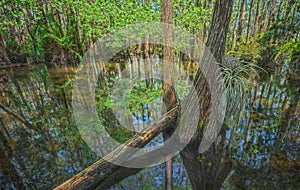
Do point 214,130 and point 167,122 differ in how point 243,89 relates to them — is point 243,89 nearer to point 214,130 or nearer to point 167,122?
point 214,130

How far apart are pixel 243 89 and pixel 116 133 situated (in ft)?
7.52

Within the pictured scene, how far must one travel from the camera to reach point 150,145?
2.92 metres

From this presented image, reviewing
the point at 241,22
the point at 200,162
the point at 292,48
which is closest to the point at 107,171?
the point at 200,162

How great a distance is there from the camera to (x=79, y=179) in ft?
6.39

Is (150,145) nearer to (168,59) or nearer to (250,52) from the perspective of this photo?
(168,59)

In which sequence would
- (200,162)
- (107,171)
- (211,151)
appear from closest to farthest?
(107,171), (200,162), (211,151)

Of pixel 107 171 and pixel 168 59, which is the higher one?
pixel 168 59

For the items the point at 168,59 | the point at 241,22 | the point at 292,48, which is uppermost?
the point at 241,22

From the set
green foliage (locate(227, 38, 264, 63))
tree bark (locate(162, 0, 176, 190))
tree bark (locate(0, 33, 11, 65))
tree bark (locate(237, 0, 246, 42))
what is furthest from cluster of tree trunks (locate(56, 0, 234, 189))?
tree bark (locate(0, 33, 11, 65))

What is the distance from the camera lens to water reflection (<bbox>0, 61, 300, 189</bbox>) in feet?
7.50

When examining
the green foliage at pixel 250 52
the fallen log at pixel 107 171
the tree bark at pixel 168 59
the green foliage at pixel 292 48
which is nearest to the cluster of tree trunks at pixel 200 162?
the fallen log at pixel 107 171

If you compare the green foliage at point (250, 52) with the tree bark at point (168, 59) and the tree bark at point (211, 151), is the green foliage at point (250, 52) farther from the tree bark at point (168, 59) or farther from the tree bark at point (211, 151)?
the tree bark at point (211, 151)

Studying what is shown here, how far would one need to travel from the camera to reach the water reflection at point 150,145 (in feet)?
7.50

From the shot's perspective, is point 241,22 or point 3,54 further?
point 241,22
